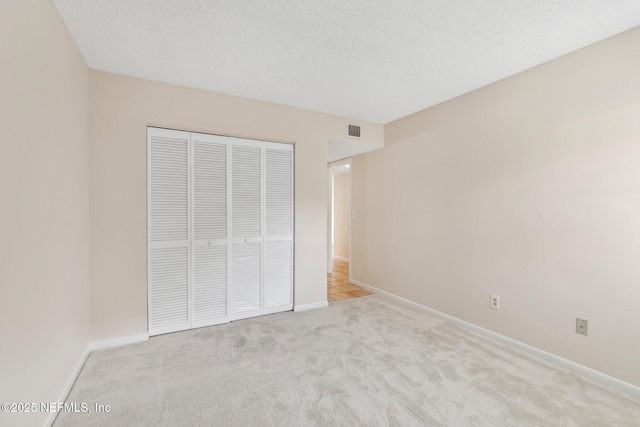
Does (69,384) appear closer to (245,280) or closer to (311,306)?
(245,280)

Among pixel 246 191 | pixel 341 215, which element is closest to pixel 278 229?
pixel 246 191

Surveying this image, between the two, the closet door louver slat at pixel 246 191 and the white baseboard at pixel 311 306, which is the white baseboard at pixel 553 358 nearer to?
the white baseboard at pixel 311 306

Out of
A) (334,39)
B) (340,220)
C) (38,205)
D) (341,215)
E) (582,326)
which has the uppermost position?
(334,39)

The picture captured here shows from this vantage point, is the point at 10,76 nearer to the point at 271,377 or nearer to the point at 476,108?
the point at 271,377

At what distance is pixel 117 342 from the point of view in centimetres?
247

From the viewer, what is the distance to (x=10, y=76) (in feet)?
3.88

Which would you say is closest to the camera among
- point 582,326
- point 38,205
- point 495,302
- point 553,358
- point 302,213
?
point 38,205

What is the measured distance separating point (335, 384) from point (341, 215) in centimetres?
499

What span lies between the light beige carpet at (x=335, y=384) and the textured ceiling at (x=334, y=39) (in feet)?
8.11

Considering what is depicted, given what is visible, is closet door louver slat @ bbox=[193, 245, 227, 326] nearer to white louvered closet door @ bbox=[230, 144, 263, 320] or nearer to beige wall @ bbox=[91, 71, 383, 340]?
white louvered closet door @ bbox=[230, 144, 263, 320]

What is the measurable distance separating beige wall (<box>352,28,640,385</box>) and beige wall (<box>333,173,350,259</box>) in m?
3.05

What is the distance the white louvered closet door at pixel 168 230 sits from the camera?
263 centimetres

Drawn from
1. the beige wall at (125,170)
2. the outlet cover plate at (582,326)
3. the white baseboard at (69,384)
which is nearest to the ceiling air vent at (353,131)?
the beige wall at (125,170)

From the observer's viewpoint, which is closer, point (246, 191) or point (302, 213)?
point (246, 191)
